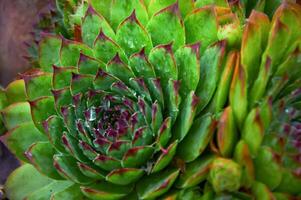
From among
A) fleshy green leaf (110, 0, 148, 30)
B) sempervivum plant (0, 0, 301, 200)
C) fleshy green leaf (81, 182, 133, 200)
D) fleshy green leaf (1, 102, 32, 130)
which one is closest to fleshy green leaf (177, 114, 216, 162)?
sempervivum plant (0, 0, 301, 200)

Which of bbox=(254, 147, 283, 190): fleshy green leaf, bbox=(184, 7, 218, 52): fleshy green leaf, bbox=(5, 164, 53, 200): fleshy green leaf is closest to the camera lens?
bbox=(254, 147, 283, 190): fleshy green leaf

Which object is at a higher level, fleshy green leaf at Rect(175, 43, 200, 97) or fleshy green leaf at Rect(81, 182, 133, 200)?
fleshy green leaf at Rect(175, 43, 200, 97)

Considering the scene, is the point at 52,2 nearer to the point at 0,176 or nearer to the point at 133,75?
the point at 0,176

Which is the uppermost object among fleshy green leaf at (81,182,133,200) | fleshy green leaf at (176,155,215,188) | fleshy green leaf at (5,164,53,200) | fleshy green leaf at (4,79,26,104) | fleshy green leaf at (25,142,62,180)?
fleshy green leaf at (4,79,26,104)

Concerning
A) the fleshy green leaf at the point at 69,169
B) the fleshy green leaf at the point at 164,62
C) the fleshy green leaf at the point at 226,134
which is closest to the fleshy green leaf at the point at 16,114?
the fleshy green leaf at the point at 69,169

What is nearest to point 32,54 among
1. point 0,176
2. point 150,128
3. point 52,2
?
point 52,2

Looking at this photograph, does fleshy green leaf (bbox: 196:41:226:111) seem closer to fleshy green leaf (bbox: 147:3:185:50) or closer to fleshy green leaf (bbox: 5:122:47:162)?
fleshy green leaf (bbox: 147:3:185:50)

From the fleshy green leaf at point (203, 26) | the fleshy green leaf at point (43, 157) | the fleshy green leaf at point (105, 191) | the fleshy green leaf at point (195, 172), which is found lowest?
the fleshy green leaf at point (105, 191)

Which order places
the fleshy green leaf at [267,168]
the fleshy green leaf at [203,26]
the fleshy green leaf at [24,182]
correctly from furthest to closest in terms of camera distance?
1. the fleshy green leaf at [24,182]
2. the fleshy green leaf at [203,26]
3. the fleshy green leaf at [267,168]

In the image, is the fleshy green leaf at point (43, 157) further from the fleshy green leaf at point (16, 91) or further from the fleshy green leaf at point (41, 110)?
the fleshy green leaf at point (16, 91)

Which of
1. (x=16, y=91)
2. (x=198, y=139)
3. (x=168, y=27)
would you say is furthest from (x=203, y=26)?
(x=16, y=91)
